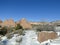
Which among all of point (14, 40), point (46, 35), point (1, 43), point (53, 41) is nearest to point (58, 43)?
point (53, 41)

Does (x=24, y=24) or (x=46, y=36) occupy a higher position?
(x=24, y=24)

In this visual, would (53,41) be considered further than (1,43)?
No

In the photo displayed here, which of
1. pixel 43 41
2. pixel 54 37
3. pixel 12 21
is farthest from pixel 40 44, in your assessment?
pixel 12 21

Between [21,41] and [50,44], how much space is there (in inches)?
132

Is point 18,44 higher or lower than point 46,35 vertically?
lower

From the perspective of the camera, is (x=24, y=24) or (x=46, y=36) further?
(x=24, y=24)

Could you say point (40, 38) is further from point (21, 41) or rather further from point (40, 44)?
point (21, 41)

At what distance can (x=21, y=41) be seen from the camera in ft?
36.0

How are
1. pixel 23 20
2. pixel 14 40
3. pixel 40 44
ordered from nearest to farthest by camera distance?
pixel 40 44 < pixel 14 40 < pixel 23 20

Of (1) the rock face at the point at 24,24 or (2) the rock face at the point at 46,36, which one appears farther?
(1) the rock face at the point at 24,24

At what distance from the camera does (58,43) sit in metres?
8.15

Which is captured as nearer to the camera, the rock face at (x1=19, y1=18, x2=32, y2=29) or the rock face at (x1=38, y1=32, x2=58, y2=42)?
the rock face at (x1=38, y1=32, x2=58, y2=42)

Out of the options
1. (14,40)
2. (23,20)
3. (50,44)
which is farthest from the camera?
(23,20)

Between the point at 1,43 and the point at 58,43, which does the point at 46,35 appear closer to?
the point at 58,43
